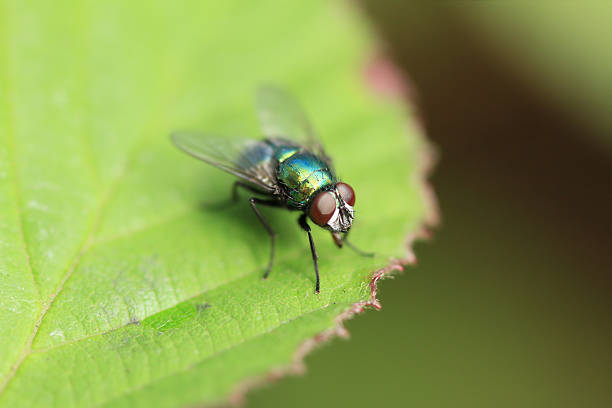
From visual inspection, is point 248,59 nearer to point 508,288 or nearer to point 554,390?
point 508,288

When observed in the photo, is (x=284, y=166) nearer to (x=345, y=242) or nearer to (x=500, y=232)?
(x=345, y=242)

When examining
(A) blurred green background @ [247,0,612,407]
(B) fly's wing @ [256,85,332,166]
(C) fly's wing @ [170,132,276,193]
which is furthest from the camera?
(A) blurred green background @ [247,0,612,407]

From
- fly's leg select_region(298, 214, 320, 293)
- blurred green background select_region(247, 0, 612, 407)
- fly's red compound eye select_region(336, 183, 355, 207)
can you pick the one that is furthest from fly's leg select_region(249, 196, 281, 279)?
blurred green background select_region(247, 0, 612, 407)

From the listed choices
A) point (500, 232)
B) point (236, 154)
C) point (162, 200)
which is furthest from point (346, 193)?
point (500, 232)

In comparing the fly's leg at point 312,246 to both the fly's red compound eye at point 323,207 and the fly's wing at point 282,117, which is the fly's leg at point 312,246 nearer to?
the fly's red compound eye at point 323,207

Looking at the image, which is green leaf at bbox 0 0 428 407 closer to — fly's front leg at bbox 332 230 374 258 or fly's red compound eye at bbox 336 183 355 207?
fly's front leg at bbox 332 230 374 258

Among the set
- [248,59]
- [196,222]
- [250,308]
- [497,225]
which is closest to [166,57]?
[248,59]
